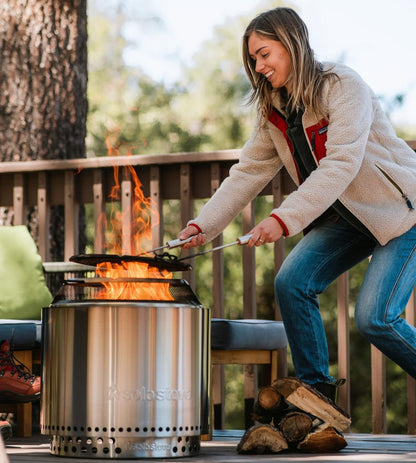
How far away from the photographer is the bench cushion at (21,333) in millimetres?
3000

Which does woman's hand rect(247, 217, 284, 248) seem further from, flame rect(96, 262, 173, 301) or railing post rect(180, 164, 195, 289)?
railing post rect(180, 164, 195, 289)

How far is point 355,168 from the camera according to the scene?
8.36 ft

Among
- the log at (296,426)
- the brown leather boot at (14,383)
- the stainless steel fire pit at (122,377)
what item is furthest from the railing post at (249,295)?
the stainless steel fire pit at (122,377)

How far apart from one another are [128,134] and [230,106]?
185 centimetres

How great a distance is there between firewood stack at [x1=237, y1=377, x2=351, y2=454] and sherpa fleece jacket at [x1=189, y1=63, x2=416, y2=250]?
0.53 meters

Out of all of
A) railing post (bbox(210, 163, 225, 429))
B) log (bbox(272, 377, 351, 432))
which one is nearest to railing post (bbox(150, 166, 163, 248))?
railing post (bbox(210, 163, 225, 429))

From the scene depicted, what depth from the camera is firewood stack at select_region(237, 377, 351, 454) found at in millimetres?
2557

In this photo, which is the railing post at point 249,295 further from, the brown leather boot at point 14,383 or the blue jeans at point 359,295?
the brown leather boot at point 14,383

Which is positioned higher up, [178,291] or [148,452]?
[178,291]

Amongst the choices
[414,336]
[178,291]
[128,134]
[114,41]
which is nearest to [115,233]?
[178,291]

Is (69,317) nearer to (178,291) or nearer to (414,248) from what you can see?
(178,291)

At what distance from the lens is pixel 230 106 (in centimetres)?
1468

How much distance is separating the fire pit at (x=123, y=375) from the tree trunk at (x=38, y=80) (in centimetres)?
221

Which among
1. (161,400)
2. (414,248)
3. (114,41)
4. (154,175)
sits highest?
(114,41)
